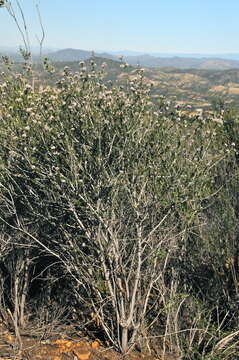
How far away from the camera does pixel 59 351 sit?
7.82 meters

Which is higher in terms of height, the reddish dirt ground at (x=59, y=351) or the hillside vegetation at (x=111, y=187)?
the hillside vegetation at (x=111, y=187)

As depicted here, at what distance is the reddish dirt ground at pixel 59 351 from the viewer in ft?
24.9

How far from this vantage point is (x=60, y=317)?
9.00 m

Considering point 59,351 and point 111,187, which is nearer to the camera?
point 111,187

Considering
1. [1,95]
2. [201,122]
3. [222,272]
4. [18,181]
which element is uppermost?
[1,95]

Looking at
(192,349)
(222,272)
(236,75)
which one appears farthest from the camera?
(236,75)

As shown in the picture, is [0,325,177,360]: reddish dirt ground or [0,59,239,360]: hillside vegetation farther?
[0,325,177,360]: reddish dirt ground

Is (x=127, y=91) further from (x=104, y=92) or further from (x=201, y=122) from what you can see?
(x=201, y=122)

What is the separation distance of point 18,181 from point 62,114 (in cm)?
158

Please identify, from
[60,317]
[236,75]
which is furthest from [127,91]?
[236,75]

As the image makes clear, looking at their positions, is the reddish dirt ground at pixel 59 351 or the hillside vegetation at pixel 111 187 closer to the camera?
the hillside vegetation at pixel 111 187

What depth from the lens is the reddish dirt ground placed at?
759 centimetres

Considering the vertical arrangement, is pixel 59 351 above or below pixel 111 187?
below

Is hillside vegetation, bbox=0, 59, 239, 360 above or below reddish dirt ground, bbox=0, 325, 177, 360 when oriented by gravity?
above
